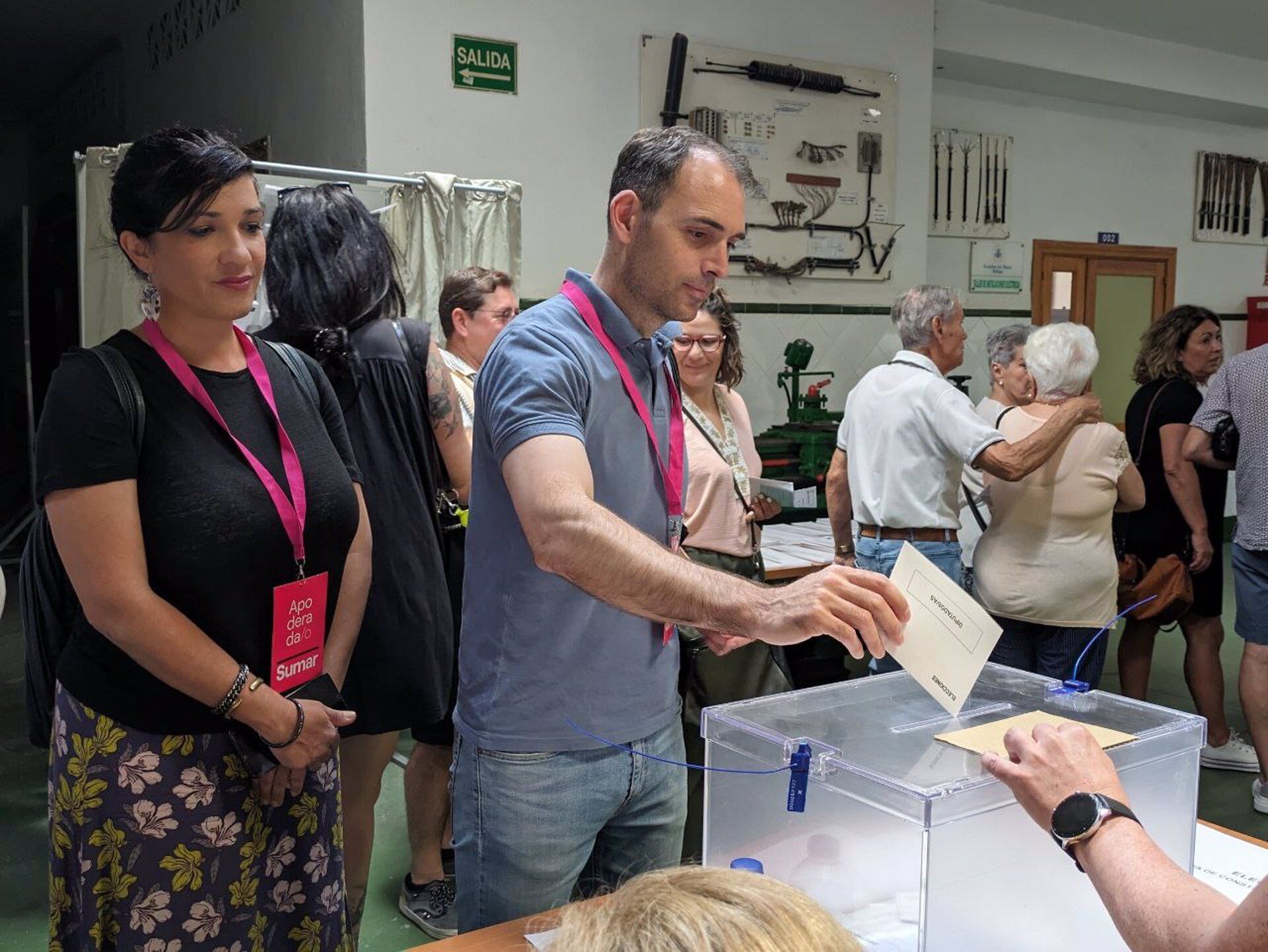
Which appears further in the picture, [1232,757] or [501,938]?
[1232,757]

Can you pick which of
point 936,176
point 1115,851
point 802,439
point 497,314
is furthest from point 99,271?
point 936,176

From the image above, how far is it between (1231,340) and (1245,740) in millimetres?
5842

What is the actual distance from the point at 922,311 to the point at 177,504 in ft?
8.81

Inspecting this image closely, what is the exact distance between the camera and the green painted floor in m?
3.01

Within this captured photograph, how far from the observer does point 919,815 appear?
1265mm

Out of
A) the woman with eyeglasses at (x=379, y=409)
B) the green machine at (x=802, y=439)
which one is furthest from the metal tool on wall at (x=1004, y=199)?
the woman with eyeglasses at (x=379, y=409)

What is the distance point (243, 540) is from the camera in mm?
1672

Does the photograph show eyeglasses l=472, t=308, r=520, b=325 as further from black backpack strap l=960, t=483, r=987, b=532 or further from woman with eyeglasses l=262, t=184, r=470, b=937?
black backpack strap l=960, t=483, r=987, b=532

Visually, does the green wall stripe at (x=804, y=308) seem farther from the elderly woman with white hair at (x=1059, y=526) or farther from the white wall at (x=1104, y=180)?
the elderly woman with white hair at (x=1059, y=526)

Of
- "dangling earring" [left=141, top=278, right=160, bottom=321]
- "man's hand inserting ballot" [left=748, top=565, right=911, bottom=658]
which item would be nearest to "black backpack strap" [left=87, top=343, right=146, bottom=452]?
"dangling earring" [left=141, top=278, right=160, bottom=321]

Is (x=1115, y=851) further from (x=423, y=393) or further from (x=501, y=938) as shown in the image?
(x=423, y=393)

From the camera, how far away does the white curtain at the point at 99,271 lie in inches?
142

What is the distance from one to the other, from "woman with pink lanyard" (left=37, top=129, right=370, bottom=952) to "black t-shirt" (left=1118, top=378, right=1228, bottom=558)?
3.56 metres

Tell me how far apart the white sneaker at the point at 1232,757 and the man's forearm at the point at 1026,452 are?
1.70 meters
